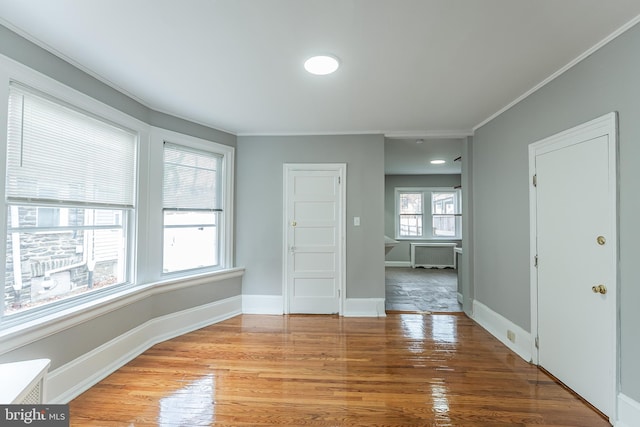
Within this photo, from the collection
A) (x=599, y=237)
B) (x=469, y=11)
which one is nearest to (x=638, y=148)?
(x=599, y=237)

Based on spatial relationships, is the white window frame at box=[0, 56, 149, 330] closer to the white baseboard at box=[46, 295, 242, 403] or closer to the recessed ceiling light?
the white baseboard at box=[46, 295, 242, 403]

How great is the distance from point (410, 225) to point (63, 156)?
24.4 ft

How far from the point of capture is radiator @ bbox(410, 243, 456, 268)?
761 cm

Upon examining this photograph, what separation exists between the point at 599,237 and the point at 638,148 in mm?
589

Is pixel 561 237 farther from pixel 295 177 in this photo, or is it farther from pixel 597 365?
pixel 295 177

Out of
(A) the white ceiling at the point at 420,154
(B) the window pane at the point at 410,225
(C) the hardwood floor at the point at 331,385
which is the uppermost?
(A) the white ceiling at the point at 420,154

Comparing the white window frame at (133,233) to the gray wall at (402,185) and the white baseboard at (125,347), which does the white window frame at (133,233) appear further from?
the gray wall at (402,185)

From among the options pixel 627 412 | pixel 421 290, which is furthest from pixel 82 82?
pixel 421 290

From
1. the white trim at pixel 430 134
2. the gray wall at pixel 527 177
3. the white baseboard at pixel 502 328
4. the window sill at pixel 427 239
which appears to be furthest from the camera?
the window sill at pixel 427 239

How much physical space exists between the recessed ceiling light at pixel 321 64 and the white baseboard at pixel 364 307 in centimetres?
279

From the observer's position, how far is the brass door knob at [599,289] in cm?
184

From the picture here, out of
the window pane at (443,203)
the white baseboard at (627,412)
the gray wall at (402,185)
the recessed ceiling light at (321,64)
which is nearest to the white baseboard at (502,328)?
the white baseboard at (627,412)

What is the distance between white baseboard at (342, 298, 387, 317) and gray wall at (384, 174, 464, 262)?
13.7 feet

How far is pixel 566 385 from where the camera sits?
2184 millimetres
